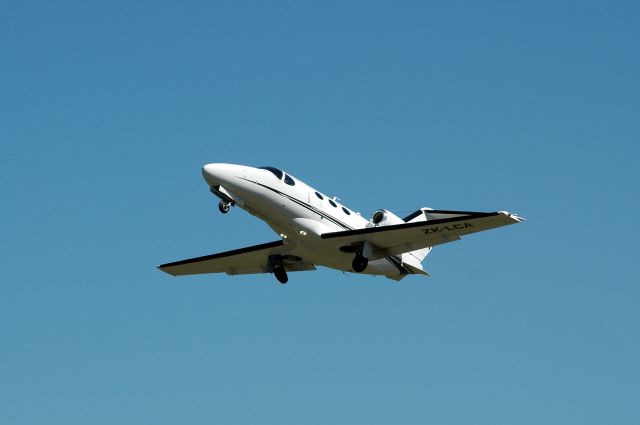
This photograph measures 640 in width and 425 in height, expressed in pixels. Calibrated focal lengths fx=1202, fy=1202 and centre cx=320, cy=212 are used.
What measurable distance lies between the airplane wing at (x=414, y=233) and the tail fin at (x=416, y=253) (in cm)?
103

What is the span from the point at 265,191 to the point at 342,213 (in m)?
3.57

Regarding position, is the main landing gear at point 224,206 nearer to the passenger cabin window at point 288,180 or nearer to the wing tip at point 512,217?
the passenger cabin window at point 288,180

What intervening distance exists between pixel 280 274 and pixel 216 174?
6488 mm

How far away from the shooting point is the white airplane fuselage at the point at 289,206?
43.4 meters

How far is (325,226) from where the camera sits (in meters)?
45.0

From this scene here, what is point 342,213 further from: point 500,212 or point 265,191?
point 500,212

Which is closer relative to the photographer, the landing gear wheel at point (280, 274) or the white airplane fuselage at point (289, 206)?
the white airplane fuselage at point (289, 206)

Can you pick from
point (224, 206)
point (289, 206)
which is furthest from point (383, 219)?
point (224, 206)

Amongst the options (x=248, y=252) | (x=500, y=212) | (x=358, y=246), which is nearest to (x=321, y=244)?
(x=358, y=246)

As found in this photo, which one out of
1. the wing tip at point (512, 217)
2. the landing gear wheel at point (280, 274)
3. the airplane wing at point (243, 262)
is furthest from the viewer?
the landing gear wheel at point (280, 274)

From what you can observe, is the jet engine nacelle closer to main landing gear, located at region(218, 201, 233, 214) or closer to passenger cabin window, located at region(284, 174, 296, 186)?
passenger cabin window, located at region(284, 174, 296, 186)

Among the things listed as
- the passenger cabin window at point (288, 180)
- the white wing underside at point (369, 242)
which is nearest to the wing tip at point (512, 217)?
the white wing underside at point (369, 242)

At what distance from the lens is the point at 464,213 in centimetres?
4453

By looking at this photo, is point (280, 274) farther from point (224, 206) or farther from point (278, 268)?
point (224, 206)
